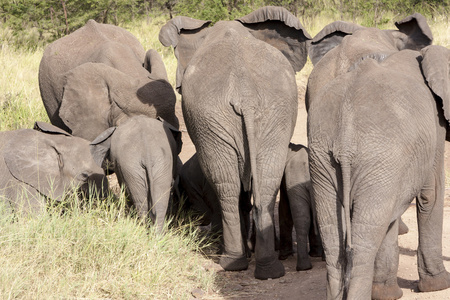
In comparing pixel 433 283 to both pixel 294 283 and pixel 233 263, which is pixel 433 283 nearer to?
pixel 294 283

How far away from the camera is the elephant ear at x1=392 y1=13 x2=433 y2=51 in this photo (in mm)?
5340

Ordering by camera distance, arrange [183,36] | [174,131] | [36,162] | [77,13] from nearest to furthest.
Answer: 1. [174,131]
2. [183,36]
3. [36,162]
4. [77,13]

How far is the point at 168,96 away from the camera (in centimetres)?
600

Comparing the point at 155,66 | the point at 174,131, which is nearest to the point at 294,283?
the point at 174,131

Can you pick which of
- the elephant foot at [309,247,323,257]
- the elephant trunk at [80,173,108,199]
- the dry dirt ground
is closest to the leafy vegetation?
the elephant trunk at [80,173,108,199]

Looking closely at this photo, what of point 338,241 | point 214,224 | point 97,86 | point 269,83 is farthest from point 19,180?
point 338,241

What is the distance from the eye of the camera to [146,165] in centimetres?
501

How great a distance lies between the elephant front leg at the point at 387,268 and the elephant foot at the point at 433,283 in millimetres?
296

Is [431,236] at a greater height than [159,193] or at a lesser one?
greater

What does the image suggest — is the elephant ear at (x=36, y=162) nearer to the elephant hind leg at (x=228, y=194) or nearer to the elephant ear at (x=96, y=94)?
the elephant ear at (x=96, y=94)

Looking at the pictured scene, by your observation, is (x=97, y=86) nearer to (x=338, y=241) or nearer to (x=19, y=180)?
(x=19, y=180)

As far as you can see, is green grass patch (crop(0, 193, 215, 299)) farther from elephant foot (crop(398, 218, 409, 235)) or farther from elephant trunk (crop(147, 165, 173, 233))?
elephant foot (crop(398, 218, 409, 235))

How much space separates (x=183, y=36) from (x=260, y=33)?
63 cm

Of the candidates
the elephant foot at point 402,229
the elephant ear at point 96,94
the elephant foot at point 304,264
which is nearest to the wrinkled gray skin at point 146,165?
the elephant ear at point 96,94
